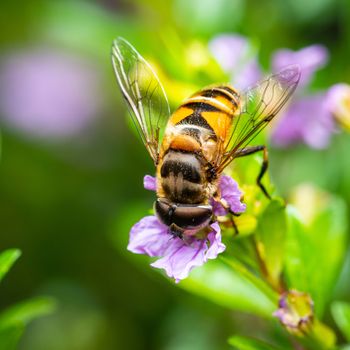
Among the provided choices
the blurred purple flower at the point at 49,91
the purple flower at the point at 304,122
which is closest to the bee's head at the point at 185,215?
the purple flower at the point at 304,122

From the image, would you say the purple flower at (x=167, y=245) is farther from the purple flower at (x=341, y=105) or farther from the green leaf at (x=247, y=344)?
the purple flower at (x=341, y=105)

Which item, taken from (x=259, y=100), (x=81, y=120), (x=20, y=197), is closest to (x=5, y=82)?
(x=81, y=120)

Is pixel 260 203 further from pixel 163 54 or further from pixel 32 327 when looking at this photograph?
pixel 32 327

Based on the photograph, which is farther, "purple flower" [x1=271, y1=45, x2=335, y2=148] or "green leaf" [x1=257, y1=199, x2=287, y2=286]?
"purple flower" [x1=271, y1=45, x2=335, y2=148]

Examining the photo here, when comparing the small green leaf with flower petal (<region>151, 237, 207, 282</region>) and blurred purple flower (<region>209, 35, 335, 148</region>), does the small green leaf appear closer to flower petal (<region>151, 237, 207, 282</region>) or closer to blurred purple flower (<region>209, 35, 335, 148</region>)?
flower petal (<region>151, 237, 207, 282</region>)

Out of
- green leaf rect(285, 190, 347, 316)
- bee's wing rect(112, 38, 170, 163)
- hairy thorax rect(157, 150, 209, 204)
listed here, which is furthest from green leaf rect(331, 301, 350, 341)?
bee's wing rect(112, 38, 170, 163)

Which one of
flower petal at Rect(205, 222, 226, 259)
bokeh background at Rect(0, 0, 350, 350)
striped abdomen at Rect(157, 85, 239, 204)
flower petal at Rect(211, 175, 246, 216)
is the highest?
striped abdomen at Rect(157, 85, 239, 204)
